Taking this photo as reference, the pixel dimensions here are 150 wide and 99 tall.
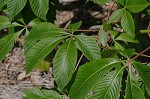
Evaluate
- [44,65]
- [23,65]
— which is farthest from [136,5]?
[23,65]

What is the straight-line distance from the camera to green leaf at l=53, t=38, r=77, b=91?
1261 millimetres

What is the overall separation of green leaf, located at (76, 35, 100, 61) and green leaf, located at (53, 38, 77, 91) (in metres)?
0.04

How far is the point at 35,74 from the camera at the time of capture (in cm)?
279

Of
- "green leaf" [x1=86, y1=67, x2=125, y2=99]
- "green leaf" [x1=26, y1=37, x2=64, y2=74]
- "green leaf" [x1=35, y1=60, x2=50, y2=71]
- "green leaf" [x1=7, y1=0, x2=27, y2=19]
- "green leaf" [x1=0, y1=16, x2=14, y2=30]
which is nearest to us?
"green leaf" [x1=86, y1=67, x2=125, y2=99]

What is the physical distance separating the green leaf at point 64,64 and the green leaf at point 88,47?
4cm

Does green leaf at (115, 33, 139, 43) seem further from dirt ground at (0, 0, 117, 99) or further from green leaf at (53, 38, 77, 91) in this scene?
dirt ground at (0, 0, 117, 99)

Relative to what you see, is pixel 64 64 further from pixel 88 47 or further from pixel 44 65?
pixel 44 65

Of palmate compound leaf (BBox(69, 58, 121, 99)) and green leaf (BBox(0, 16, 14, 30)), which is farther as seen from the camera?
green leaf (BBox(0, 16, 14, 30))

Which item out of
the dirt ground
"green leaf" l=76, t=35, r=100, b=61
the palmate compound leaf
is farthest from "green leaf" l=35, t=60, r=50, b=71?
the palmate compound leaf

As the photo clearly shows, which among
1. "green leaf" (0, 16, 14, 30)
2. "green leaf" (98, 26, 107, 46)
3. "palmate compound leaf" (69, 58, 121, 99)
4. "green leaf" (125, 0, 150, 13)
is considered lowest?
"palmate compound leaf" (69, 58, 121, 99)

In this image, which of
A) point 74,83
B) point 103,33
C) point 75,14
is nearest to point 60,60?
point 74,83

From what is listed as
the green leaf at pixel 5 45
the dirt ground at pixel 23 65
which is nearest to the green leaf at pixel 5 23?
the green leaf at pixel 5 45

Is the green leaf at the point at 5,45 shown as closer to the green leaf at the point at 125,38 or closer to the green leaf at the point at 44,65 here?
the green leaf at the point at 125,38

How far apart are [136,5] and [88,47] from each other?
256 mm
